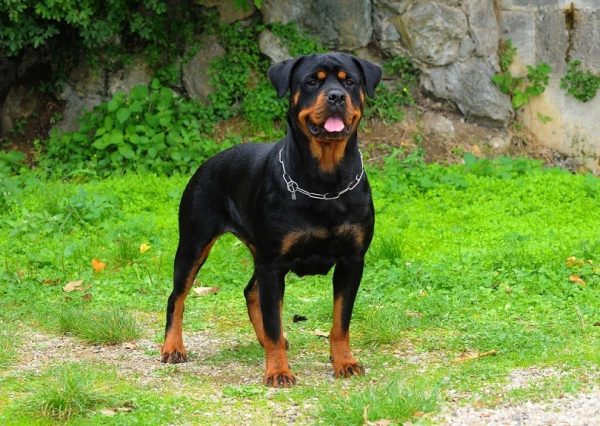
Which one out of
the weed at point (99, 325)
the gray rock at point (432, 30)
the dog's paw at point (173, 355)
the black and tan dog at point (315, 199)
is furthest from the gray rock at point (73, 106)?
the black and tan dog at point (315, 199)

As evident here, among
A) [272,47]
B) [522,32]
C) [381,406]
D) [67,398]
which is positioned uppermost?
[522,32]

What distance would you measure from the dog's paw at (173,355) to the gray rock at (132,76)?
6.39 meters

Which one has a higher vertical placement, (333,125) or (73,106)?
(333,125)

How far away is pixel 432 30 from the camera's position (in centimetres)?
1157

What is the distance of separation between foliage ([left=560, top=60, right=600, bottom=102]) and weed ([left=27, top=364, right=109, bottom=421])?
314 inches

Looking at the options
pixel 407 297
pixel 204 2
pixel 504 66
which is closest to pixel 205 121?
pixel 204 2

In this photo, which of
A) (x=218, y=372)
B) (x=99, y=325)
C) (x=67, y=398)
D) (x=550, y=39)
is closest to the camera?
(x=67, y=398)

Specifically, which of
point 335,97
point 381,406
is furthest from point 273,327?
point 335,97

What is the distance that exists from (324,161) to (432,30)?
654 centimetres

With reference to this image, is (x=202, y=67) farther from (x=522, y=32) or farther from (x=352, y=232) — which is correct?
(x=352, y=232)

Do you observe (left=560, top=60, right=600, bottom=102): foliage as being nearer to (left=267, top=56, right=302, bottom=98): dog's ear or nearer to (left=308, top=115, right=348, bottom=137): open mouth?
(left=267, top=56, right=302, bottom=98): dog's ear

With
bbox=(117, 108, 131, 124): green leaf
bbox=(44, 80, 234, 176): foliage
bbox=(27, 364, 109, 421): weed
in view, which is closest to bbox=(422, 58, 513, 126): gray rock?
bbox=(44, 80, 234, 176): foliage

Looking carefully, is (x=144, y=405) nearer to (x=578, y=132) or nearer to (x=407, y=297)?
(x=407, y=297)

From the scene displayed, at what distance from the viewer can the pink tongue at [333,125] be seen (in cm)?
523
